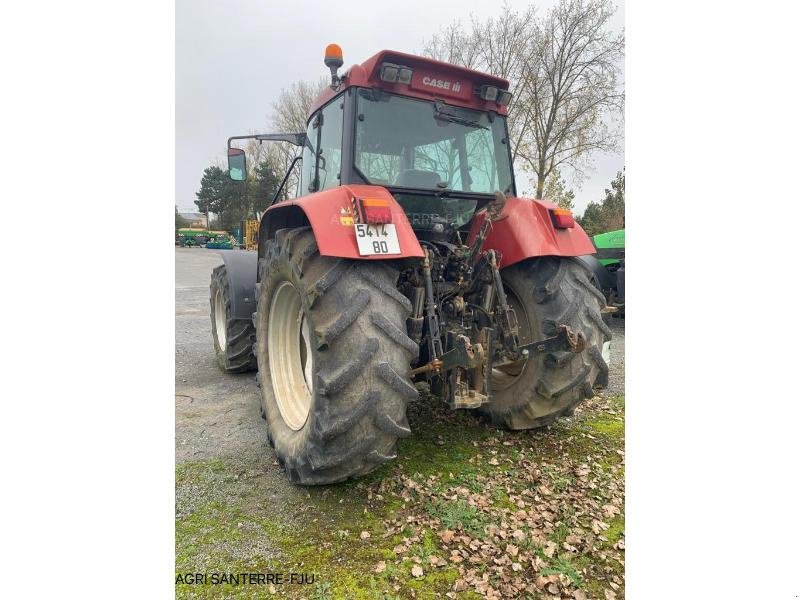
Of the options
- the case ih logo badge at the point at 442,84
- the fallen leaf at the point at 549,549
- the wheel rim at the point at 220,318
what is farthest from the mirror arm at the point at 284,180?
the fallen leaf at the point at 549,549

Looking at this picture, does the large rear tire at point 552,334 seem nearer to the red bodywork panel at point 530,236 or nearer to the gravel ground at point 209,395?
the red bodywork panel at point 530,236

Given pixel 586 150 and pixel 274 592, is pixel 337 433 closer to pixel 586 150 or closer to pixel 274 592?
pixel 274 592

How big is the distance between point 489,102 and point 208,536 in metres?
2.98

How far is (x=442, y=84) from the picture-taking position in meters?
2.97

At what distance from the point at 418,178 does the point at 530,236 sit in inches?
30.6

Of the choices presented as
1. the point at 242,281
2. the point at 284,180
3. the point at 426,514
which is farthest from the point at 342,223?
the point at 242,281

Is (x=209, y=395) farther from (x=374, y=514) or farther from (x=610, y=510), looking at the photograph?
(x=610, y=510)

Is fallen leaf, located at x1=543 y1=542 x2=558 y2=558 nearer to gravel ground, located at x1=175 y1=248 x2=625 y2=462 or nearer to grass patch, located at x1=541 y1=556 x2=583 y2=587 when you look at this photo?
grass patch, located at x1=541 y1=556 x2=583 y2=587

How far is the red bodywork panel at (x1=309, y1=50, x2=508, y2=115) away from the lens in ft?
9.09

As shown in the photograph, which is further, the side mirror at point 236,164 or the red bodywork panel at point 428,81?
the side mirror at point 236,164

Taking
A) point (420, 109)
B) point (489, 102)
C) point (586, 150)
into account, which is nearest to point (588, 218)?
point (586, 150)

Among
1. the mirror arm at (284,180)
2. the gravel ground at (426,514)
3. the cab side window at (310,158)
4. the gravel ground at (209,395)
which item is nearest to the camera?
the gravel ground at (426,514)

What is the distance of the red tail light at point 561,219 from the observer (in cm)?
288

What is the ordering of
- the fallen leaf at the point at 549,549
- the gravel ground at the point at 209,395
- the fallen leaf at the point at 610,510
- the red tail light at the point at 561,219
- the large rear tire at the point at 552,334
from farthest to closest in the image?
the gravel ground at the point at 209,395 → the red tail light at the point at 561,219 → the large rear tire at the point at 552,334 → the fallen leaf at the point at 610,510 → the fallen leaf at the point at 549,549
